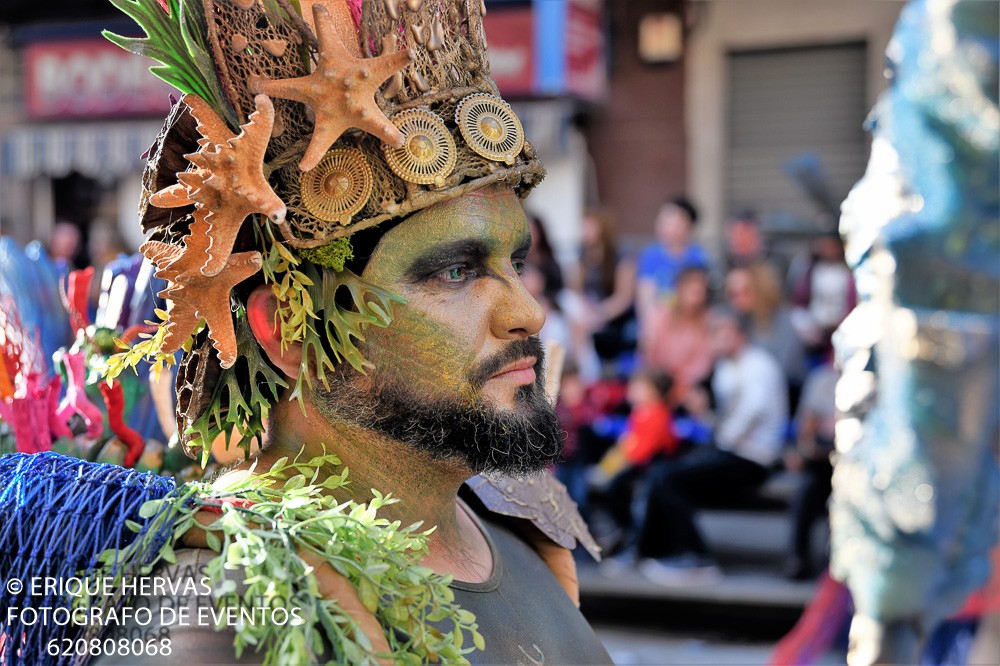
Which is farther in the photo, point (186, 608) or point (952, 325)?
point (952, 325)

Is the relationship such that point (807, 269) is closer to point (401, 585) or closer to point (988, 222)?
point (988, 222)

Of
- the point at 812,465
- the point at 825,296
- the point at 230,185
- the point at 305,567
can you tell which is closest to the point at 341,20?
the point at 230,185

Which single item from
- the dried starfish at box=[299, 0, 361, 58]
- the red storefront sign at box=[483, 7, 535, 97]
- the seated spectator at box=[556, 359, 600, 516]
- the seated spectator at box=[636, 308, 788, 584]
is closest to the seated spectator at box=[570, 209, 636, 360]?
the seated spectator at box=[556, 359, 600, 516]

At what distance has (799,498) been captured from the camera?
20.3 feet

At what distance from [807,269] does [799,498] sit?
1.69 m

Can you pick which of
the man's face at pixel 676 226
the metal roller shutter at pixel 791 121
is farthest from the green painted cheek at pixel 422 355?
the metal roller shutter at pixel 791 121

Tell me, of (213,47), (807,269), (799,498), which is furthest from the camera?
(807,269)

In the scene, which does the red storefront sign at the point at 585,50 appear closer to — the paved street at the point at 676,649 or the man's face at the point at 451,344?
the paved street at the point at 676,649

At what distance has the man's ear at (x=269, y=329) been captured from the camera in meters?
1.90

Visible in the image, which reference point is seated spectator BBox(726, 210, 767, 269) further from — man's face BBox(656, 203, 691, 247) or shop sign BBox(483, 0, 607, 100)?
shop sign BBox(483, 0, 607, 100)

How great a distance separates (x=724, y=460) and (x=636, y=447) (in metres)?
0.48

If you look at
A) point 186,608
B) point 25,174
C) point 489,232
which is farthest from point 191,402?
point 25,174

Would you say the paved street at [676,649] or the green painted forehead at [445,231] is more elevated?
the green painted forehead at [445,231]

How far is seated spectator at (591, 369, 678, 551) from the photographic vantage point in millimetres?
6523
